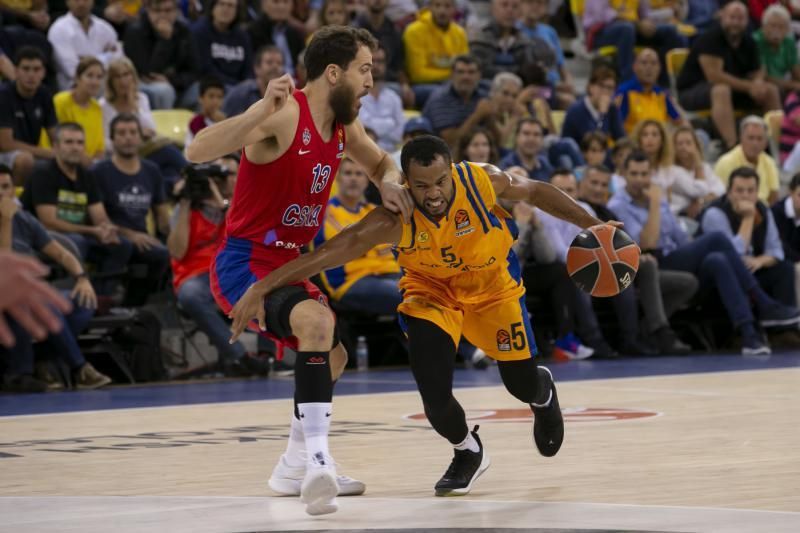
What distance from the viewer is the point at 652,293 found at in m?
11.7

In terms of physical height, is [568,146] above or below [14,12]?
below

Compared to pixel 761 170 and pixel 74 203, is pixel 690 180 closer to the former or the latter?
pixel 761 170

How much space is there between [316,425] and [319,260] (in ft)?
2.01

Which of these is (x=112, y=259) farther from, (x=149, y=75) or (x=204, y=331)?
(x=149, y=75)

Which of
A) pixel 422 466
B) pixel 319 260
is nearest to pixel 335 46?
pixel 319 260

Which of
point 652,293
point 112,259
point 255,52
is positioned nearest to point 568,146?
point 652,293

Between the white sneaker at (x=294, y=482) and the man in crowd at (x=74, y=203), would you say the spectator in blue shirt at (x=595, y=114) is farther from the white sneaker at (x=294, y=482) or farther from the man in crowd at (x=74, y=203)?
the white sneaker at (x=294, y=482)

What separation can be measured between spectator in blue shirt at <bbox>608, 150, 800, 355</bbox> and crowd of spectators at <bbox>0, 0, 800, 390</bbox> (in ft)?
0.06

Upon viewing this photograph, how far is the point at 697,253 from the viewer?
12047mm

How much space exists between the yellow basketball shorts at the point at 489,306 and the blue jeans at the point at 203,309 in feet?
16.1

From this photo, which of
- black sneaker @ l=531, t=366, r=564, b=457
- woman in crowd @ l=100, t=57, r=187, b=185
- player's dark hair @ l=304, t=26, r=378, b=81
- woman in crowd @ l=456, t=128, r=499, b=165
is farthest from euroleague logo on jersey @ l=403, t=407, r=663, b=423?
woman in crowd @ l=100, t=57, r=187, b=185

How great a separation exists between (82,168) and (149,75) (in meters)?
2.25

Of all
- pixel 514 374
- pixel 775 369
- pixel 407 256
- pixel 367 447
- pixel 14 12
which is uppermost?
pixel 14 12

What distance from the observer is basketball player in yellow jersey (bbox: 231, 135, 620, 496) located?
5.02 m
